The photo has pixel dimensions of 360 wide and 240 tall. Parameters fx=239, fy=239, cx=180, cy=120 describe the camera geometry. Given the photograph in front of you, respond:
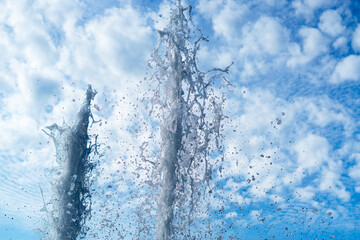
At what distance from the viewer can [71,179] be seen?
481 inches

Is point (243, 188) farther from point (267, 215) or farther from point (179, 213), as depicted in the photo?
point (179, 213)

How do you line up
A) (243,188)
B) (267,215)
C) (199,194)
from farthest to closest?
(267,215) < (243,188) < (199,194)

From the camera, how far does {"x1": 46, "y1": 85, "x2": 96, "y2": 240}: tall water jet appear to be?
11547 mm

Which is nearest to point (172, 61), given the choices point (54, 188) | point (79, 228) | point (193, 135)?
point (193, 135)

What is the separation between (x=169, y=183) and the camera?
10047 mm

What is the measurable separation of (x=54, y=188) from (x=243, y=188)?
70.5ft

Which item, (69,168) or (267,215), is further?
(267,215)

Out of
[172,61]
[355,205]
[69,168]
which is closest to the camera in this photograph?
[172,61]

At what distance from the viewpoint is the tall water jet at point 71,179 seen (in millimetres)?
11547

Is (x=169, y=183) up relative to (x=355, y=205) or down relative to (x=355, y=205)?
down

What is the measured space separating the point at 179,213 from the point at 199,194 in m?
1.23

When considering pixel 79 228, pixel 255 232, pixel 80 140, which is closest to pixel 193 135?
pixel 80 140

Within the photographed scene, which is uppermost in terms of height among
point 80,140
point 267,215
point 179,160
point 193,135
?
point 267,215

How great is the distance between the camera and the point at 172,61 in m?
11.4
